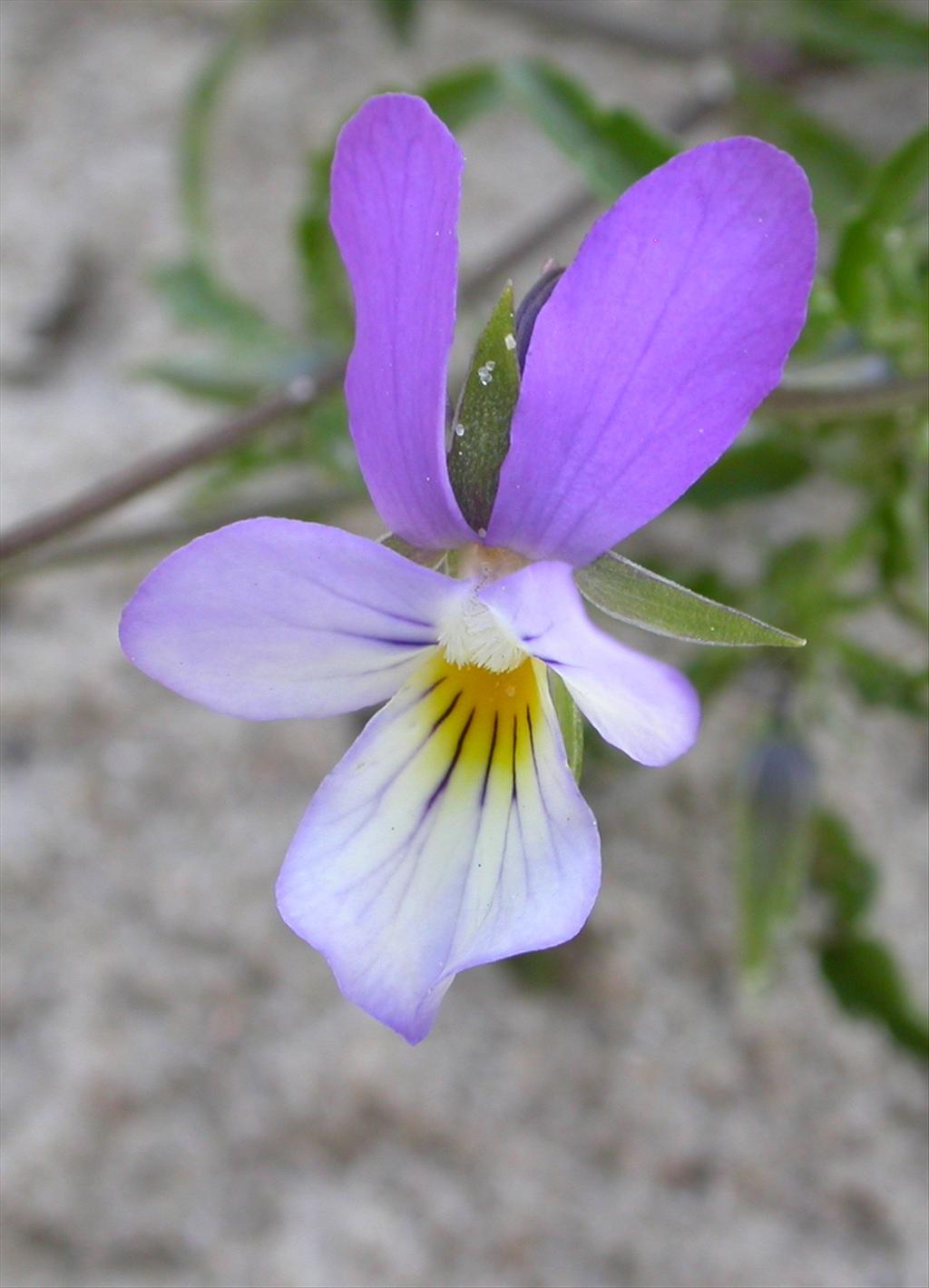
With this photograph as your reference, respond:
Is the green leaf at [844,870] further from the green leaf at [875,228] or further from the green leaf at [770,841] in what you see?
the green leaf at [875,228]

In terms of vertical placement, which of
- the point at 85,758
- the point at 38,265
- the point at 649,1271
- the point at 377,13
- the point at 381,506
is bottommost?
the point at 649,1271

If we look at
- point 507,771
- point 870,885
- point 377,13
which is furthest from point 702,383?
point 377,13

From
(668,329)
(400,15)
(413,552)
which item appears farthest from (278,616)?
(400,15)

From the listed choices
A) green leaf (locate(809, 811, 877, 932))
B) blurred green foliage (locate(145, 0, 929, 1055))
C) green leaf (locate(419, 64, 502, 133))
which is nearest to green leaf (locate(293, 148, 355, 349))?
blurred green foliage (locate(145, 0, 929, 1055))

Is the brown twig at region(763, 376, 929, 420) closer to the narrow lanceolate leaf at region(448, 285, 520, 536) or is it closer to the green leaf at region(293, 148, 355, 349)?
the narrow lanceolate leaf at region(448, 285, 520, 536)

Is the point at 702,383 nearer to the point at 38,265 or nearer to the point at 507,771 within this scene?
the point at 507,771

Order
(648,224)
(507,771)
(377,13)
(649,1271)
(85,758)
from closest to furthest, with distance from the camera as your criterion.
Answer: (648,224) < (507,771) < (649,1271) < (85,758) < (377,13)

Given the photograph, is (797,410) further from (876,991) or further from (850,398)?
(876,991)
